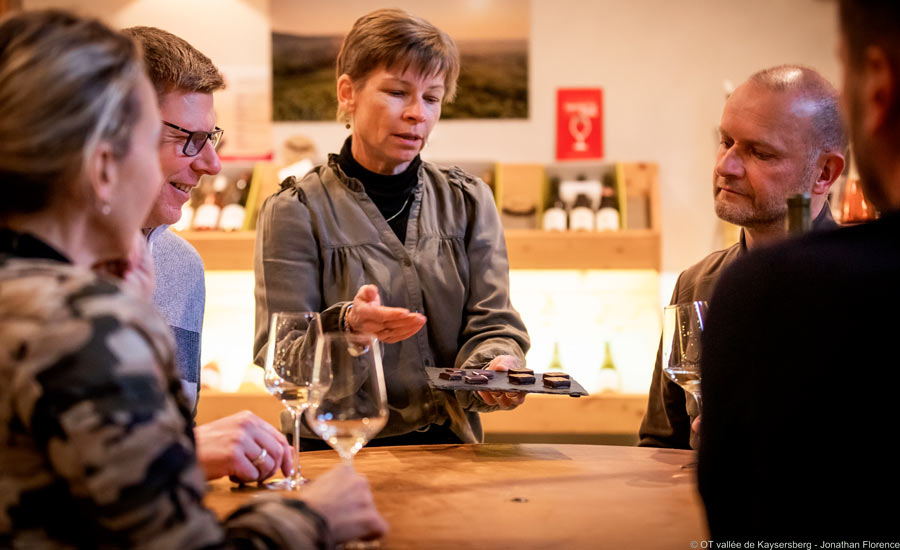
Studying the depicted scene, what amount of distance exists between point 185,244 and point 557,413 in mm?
2012

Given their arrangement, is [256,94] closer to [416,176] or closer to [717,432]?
[416,176]

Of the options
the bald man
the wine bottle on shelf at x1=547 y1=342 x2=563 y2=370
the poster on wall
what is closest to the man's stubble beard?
the bald man

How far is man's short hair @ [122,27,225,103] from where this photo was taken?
1908 mm

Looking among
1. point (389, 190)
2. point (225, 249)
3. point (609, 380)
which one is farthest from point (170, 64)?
point (609, 380)

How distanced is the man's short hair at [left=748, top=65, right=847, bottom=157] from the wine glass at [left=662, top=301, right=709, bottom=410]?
792 mm

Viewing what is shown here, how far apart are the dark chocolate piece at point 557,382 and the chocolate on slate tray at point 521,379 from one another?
33 mm

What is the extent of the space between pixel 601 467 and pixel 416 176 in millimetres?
1032

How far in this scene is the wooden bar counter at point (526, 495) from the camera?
4.03 feet

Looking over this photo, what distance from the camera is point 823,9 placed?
438 centimetres

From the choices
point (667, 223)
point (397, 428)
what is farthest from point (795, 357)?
point (667, 223)

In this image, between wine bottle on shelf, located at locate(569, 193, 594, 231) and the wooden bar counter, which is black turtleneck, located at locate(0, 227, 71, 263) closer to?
the wooden bar counter

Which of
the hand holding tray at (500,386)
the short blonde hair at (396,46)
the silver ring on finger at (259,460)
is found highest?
the short blonde hair at (396,46)

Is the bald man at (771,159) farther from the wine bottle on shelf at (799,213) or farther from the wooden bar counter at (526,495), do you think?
the wine bottle on shelf at (799,213)

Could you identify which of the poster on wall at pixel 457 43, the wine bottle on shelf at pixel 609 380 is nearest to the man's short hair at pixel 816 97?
the wine bottle on shelf at pixel 609 380
